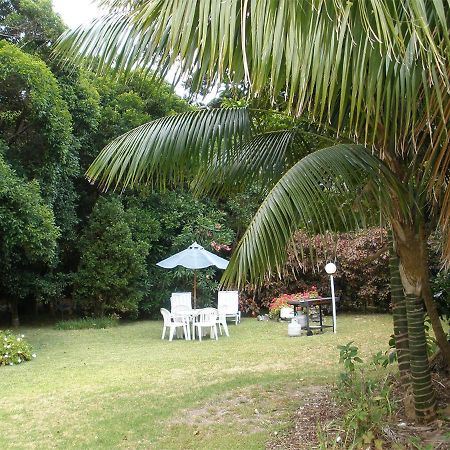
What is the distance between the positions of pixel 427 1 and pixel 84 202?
1338 cm

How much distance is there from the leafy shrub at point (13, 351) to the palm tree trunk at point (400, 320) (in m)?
6.10

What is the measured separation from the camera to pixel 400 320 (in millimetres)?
4484

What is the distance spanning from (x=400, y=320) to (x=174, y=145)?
2.47 metres

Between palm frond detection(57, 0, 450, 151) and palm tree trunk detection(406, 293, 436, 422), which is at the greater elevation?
palm frond detection(57, 0, 450, 151)

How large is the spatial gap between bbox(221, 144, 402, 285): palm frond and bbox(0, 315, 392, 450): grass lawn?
2.05 meters

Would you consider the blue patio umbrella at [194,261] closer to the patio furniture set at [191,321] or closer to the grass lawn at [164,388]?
the patio furniture set at [191,321]

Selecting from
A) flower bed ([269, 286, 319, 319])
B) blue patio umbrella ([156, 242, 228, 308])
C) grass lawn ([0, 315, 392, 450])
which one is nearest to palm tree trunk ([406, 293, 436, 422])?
grass lawn ([0, 315, 392, 450])

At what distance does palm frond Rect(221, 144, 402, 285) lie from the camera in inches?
103

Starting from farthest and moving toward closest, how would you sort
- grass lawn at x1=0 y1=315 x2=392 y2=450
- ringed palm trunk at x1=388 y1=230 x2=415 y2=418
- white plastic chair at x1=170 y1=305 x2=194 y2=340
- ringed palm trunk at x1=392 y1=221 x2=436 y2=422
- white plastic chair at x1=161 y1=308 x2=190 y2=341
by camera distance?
1. white plastic chair at x1=170 y1=305 x2=194 y2=340
2. white plastic chair at x1=161 y1=308 x2=190 y2=341
3. grass lawn at x1=0 y1=315 x2=392 y2=450
4. ringed palm trunk at x1=388 y1=230 x2=415 y2=418
5. ringed palm trunk at x1=392 y1=221 x2=436 y2=422

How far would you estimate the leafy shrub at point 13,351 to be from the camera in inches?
319

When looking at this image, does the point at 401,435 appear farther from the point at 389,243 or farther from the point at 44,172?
the point at 44,172

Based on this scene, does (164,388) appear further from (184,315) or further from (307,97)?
(307,97)

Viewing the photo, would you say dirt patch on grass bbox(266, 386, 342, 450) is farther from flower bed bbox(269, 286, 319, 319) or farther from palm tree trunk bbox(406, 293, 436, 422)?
flower bed bbox(269, 286, 319, 319)

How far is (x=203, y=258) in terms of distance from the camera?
11180 mm
